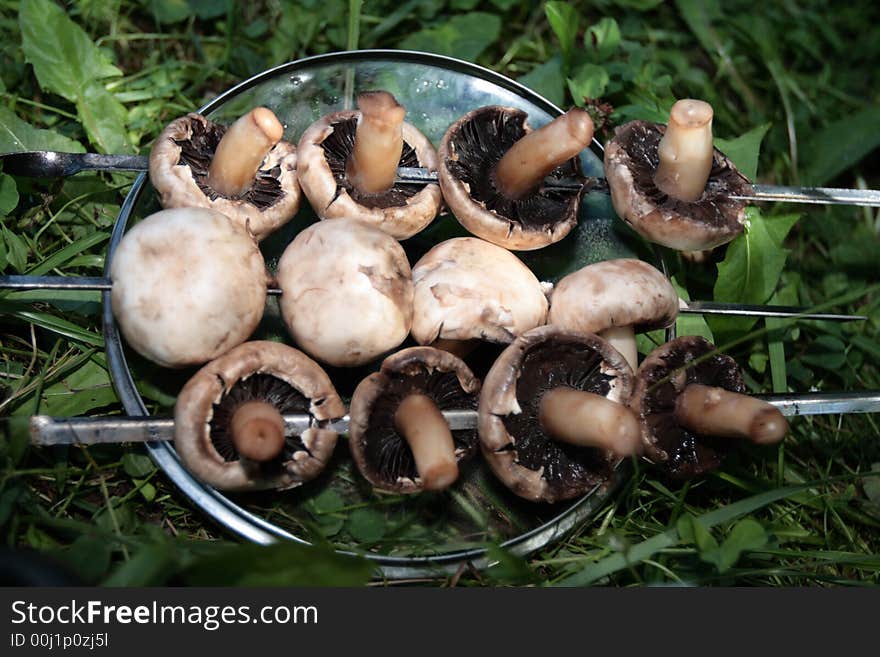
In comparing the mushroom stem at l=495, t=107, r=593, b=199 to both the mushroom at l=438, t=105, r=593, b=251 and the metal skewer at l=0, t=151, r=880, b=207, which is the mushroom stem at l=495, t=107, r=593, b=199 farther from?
the metal skewer at l=0, t=151, r=880, b=207

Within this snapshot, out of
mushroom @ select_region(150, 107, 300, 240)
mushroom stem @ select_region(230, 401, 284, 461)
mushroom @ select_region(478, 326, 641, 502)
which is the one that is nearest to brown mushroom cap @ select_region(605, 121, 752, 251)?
mushroom @ select_region(478, 326, 641, 502)

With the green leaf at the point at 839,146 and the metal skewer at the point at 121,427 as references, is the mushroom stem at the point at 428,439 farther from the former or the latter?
the green leaf at the point at 839,146

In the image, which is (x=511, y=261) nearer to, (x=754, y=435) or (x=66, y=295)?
(x=754, y=435)

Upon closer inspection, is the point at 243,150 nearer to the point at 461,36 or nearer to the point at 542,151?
the point at 542,151

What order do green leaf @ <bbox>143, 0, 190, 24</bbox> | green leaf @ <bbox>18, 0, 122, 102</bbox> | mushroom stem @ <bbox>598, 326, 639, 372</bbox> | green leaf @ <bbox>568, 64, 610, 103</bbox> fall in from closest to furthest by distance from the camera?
mushroom stem @ <bbox>598, 326, 639, 372</bbox> < green leaf @ <bbox>18, 0, 122, 102</bbox> < green leaf @ <bbox>568, 64, 610, 103</bbox> < green leaf @ <bbox>143, 0, 190, 24</bbox>

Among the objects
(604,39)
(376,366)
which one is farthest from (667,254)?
(376,366)

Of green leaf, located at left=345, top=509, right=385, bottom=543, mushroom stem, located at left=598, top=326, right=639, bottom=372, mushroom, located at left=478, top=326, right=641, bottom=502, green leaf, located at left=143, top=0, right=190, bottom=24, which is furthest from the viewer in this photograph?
green leaf, located at left=143, top=0, right=190, bottom=24
